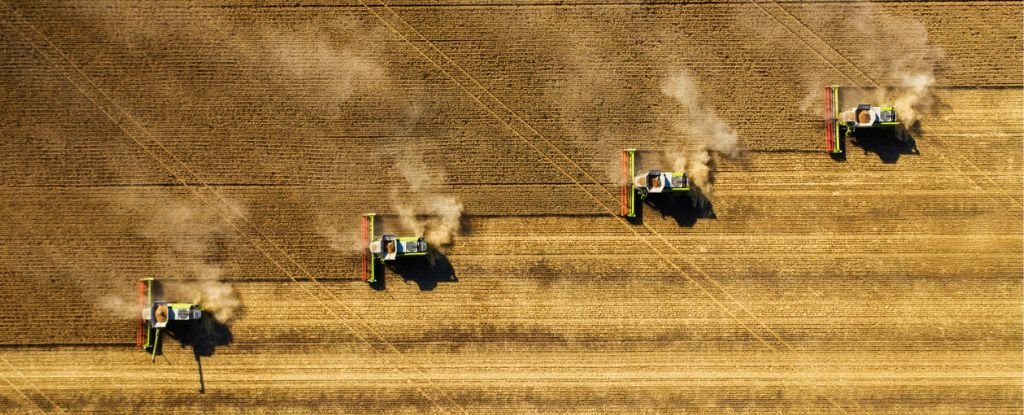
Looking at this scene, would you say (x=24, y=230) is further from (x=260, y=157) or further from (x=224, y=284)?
(x=260, y=157)

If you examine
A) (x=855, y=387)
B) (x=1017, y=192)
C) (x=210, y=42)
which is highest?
(x=210, y=42)

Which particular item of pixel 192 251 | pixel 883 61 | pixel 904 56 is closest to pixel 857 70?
pixel 883 61

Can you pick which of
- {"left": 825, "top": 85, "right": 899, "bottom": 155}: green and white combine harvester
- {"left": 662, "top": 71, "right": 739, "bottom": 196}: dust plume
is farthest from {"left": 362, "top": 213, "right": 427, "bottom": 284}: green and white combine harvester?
{"left": 825, "top": 85, "right": 899, "bottom": 155}: green and white combine harvester

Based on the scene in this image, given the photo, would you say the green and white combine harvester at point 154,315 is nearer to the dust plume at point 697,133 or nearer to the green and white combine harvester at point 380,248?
the green and white combine harvester at point 380,248

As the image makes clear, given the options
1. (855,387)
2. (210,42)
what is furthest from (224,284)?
(855,387)

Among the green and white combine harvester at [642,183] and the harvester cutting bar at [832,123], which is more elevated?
the harvester cutting bar at [832,123]

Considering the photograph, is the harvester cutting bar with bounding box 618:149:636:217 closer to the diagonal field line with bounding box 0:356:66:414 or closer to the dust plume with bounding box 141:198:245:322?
the dust plume with bounding box 141:198:245:322

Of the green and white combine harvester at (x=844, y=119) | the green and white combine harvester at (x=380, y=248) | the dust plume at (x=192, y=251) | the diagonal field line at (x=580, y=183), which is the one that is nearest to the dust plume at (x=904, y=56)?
the green and white combine harvester at (x=844, y=119)
